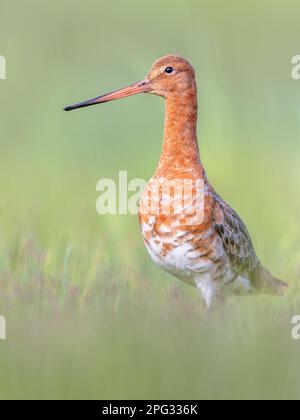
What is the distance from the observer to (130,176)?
1137 cm

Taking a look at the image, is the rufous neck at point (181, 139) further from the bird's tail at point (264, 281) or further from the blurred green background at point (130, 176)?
the bird's tail at point (264, 281)

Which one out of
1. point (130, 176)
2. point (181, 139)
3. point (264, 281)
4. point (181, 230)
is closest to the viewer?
point (181, 230)

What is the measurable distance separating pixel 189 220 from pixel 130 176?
Result: 411cm

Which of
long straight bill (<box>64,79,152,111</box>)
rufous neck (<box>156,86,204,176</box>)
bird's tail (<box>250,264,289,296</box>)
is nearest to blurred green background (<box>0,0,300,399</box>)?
bird's tail (<box>250,264,289,296</box>)

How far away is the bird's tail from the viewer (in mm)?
7762

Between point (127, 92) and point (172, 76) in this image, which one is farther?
point (127, 92)

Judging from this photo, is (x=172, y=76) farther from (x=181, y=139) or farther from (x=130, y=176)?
(x=130, y=176)

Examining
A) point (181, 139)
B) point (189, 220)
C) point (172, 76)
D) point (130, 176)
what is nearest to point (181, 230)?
point (189, 220)

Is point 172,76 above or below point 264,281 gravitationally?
above

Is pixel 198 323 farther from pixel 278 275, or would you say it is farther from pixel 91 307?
pixel 278 275

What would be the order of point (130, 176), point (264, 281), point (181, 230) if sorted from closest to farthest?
point (181, 230), point (264, 281), point (130, 176)

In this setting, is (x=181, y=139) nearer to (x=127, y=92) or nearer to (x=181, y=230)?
(x=127, y=92)

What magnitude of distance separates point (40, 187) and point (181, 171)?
3.64 m

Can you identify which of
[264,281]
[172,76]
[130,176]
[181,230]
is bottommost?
[264,281]
